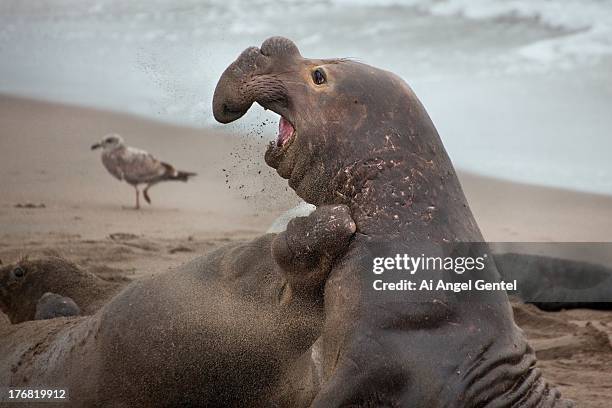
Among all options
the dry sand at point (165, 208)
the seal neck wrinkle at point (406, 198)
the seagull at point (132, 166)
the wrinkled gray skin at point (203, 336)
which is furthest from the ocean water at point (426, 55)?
the seal neck wrinkle at point (406, 198)

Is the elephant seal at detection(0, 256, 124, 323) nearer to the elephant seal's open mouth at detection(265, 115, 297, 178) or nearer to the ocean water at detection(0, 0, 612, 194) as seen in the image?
the elephant seal's open mouth at detection(265, 115, 297, 178)

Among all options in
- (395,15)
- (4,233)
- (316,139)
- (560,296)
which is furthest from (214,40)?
(316,139)

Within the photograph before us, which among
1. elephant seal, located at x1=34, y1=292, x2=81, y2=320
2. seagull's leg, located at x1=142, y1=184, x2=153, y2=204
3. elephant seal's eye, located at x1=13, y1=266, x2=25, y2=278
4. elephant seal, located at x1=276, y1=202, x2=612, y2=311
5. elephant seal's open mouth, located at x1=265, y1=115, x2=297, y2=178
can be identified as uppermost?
elephant seal's open mouth, located at x1=265, y1=115, x2=297, y2=178

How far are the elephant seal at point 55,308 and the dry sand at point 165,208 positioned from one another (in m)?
1.69

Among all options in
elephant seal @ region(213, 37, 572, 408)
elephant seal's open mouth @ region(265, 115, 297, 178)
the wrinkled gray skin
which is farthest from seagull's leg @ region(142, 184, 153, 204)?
elephant seal's open mouth @ region(265, 115, 297, 178)

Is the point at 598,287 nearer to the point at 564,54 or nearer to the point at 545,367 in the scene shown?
the point at 545,367

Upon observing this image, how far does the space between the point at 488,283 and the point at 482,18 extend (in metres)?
9.98

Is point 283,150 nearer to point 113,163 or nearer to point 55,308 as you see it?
point 55,308

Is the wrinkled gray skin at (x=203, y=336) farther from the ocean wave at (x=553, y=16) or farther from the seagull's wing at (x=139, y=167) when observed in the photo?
the ocean wave at (x=553, y=16)

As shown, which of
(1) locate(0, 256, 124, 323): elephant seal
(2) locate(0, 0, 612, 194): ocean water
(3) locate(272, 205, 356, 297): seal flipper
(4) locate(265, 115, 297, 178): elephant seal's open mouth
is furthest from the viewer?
(2) locate(0, 0, 612, 194): ocean water

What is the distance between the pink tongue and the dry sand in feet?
7.47

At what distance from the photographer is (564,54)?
37.7 ft

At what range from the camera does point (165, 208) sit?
8211 millimetres

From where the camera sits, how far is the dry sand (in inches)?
226
